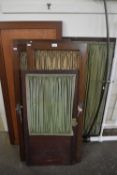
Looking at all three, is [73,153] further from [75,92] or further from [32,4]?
[32,4]

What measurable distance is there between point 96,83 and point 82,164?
0.83m

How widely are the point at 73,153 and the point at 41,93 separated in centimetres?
73

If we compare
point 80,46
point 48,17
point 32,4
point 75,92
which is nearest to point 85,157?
point 75,92

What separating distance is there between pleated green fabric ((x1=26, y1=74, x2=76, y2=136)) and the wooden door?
0.05 meters

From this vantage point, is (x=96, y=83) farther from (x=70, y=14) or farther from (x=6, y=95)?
(x=6, y=95)

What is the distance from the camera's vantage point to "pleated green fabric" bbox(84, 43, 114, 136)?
1986 millimetres

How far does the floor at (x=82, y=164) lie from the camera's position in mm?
2078

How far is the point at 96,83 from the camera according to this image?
2.12 metres

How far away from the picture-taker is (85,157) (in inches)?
88.4

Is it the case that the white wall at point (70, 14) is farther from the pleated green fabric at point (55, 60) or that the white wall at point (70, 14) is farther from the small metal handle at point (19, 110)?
the small metal handle at point (19, 110)

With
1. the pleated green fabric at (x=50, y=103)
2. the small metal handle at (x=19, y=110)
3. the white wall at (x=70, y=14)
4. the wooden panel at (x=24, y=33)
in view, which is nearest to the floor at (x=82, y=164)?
the pleated green fabric at (x=50, y=103)

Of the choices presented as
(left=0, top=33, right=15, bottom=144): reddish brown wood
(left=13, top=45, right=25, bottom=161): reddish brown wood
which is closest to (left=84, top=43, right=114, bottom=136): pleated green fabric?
(left=13, top=45, right=25, bottom=161): reddish brown wood

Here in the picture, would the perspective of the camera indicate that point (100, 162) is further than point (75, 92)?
Yes

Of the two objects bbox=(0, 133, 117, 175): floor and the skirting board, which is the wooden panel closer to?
bbox=(0, 133, 117, 175): floor
